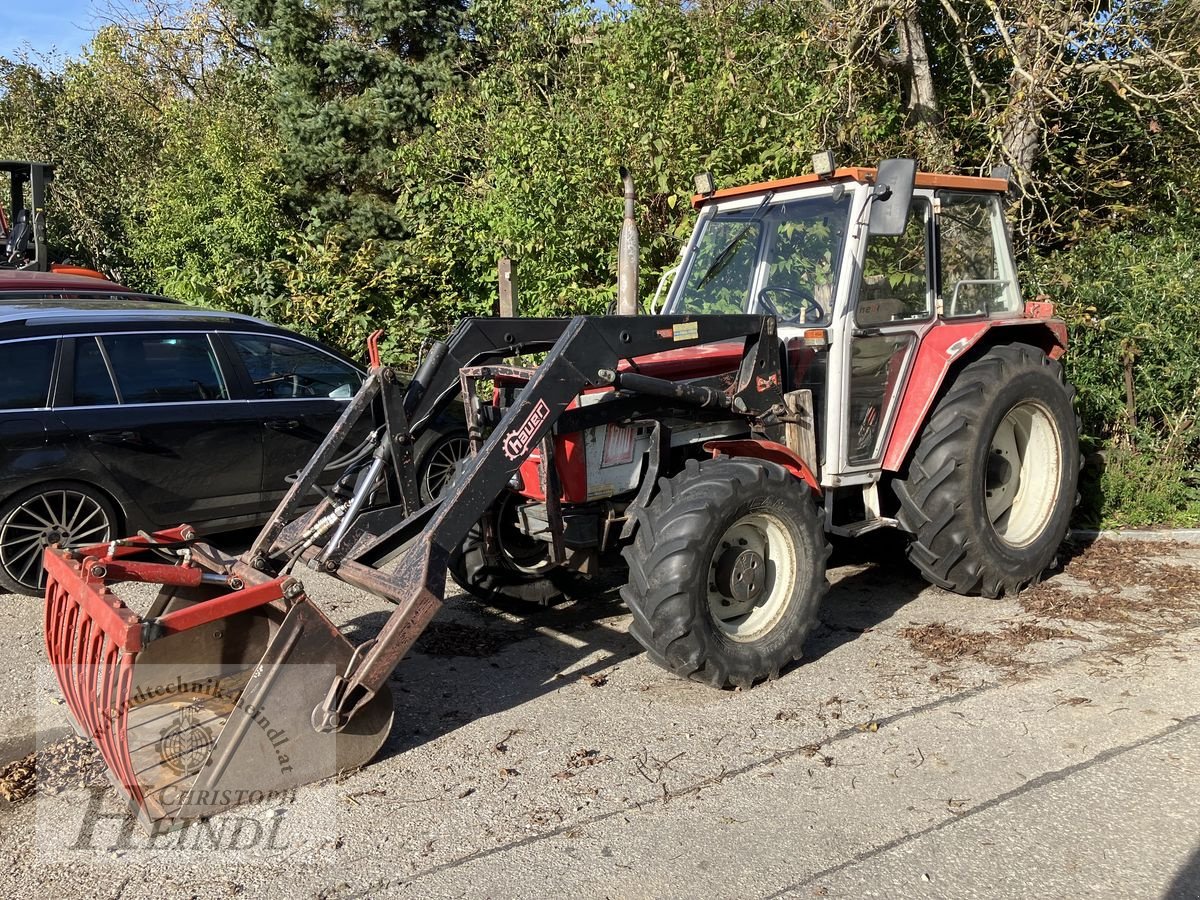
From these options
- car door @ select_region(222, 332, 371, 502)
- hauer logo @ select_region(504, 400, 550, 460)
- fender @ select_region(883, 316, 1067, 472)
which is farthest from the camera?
car door @ select_region(222, 332, 371, 502)

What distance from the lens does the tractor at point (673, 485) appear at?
11.9 feet

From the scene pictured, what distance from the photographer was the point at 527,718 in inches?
169

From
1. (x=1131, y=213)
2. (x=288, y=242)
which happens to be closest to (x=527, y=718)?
(x=1131, y=213)

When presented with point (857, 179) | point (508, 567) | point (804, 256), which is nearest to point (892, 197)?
point (857, 179)

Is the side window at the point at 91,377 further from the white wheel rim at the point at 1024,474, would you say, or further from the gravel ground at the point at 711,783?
the white wheel rim at the point at 1024,474

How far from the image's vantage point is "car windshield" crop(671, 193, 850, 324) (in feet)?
17.3

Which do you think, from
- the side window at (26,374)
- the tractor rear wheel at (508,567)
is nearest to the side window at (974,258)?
the tractor rear wheel at (508,567)

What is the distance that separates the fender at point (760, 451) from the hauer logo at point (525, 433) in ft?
3.45

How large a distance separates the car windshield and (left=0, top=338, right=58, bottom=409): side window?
3801 mm

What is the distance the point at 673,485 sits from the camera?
14.5 feet

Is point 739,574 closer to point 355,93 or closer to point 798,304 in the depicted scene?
point 798,304

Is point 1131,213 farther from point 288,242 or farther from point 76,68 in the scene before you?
point 76,68

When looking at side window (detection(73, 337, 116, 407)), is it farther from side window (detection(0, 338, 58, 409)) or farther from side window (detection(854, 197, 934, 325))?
side window (detection(854, 197, 934, 325))

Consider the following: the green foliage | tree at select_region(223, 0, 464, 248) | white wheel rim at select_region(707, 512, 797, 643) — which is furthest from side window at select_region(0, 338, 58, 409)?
tree at select_region(223, 0, 464, 248)
